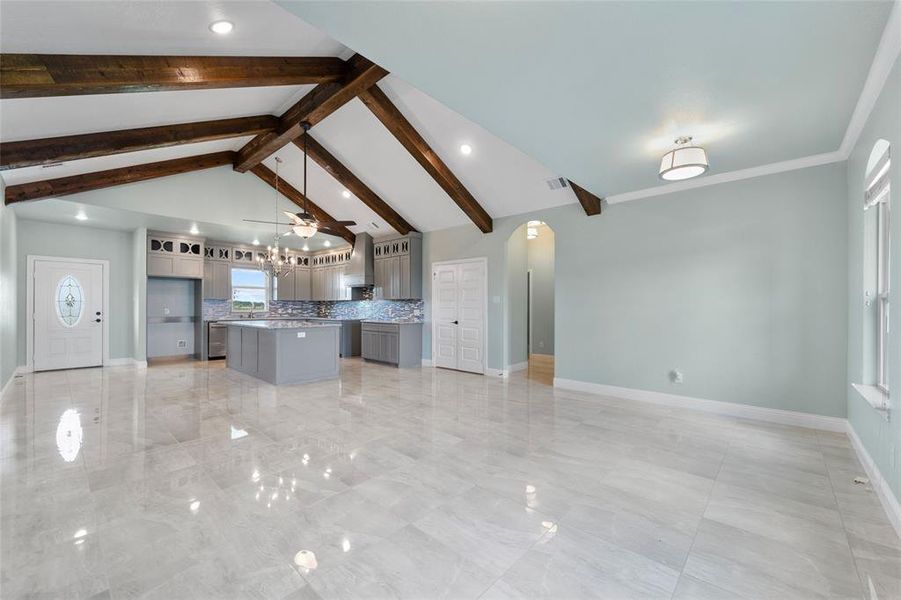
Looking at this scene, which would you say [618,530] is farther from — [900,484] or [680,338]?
[680,338]

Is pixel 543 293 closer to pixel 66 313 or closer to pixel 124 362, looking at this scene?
pixel 124 362

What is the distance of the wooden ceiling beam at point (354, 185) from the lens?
21.5ft

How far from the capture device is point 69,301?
7.18 meters

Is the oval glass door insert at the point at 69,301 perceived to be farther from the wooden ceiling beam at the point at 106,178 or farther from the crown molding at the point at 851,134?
the crown molding at the point at 851,134

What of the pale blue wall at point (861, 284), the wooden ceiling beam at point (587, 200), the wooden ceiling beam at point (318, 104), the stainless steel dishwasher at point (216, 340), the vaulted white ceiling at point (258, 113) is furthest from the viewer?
the stainless steel dishwasher at point (216, 340)

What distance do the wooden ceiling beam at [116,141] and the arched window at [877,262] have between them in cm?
700

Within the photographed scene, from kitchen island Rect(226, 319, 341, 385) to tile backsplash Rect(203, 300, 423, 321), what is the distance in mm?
2299

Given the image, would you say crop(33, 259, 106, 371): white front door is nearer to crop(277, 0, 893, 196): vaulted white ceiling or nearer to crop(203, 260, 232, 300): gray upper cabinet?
crop(203, 260, 232, 300): gray upper cabinet

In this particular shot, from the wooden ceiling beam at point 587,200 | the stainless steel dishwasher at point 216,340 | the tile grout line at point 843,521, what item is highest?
the wooden ceiling beam at point 587,200

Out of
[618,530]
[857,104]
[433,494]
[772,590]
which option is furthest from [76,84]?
[857,104]

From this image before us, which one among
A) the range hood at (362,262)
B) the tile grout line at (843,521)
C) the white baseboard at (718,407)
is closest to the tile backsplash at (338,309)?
the range hood at (362,262)

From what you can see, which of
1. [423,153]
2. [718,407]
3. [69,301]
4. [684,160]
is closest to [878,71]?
[684,160]

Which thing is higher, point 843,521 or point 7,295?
point 7,295

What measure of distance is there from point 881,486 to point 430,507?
310 centimetres
